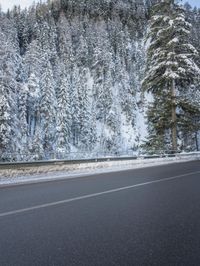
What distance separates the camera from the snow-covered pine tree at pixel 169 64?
89.7 ft

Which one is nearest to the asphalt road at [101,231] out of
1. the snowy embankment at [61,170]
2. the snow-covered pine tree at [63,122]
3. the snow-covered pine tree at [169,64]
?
the snowy embankment at [61,170]

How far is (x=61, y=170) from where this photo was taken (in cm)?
1480

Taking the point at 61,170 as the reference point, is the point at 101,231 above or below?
below

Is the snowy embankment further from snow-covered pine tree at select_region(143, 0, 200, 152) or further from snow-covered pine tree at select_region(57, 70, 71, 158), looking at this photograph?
snow-covered pine tree at select_region(57, 70, 71, 158)

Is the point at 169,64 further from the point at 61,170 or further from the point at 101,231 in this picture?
the point at 101,231

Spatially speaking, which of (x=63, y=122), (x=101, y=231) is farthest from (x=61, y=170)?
(x=63, y=122)

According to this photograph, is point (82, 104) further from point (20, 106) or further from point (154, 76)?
point (154, 76)

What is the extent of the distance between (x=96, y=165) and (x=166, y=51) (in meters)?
15.5

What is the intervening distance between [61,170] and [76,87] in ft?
191

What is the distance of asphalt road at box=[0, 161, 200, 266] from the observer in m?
3.23

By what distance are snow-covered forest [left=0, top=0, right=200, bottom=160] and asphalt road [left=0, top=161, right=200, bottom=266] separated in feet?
35.2

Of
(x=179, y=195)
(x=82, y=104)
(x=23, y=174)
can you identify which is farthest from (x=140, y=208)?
(x=82, y=104)

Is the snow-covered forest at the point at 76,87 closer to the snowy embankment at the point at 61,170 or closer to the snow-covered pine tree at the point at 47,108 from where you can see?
the snow-covered pine tree at the point at 47,108

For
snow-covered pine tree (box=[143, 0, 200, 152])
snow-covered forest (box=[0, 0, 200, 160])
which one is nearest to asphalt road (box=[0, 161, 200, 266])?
snow-covered forest (box=[0, 0, 200, 160])
